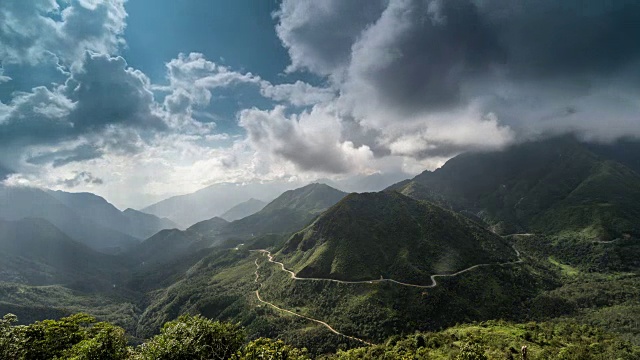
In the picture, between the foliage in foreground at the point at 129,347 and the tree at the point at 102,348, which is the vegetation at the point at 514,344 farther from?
the tree at the point at 102,348

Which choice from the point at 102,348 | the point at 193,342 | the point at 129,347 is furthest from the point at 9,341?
the point at 193,342

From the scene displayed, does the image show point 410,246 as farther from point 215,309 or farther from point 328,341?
point 215,309

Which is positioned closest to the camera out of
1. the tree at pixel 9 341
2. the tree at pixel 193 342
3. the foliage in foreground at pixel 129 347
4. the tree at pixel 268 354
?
the tree at pixel 268 354

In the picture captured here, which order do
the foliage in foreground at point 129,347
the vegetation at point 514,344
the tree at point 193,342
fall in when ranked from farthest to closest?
the vegetation at point 514,344
the foliage in foreground at point 129,347
the tree at point 193,342

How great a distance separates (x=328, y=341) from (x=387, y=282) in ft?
166

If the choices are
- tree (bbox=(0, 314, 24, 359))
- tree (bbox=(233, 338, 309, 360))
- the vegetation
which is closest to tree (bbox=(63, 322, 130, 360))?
tree (bbox=(0, 314, 24, 359))

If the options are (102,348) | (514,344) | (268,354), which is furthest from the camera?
(514,344)

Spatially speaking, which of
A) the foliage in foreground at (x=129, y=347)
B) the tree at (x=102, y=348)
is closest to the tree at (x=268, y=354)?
the foliage in foreground at (x=129, y=347)

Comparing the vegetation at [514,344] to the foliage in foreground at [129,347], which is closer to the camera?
the foliage in foreground at [129,347]

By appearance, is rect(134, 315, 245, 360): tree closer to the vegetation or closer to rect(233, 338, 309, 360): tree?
rect(233, 338, 309, 360): tree

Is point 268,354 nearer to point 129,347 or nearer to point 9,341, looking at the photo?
point 129,347

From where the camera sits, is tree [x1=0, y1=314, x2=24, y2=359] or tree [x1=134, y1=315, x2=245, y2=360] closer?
tree [x1=134, y1=315, x2=245, y2=360]

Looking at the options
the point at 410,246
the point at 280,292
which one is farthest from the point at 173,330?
the point at 410,246

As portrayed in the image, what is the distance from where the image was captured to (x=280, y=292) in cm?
17250
